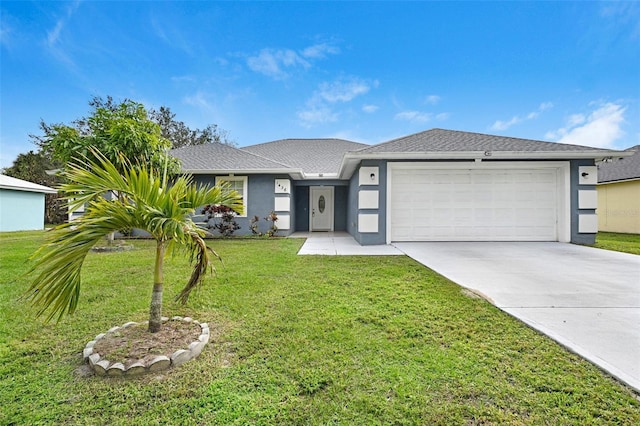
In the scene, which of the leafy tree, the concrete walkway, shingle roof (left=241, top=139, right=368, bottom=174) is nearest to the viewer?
the concrete walkway

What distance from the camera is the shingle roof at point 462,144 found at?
8438 mm

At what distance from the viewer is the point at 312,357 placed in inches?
92.0

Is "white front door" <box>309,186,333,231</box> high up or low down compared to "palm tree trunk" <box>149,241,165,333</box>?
up

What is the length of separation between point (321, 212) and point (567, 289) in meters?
10.6

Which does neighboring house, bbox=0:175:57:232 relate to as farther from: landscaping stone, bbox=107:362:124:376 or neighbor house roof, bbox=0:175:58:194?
landscaping stone, bbox=107:362:124:376

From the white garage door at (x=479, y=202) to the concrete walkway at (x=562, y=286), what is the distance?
810mm

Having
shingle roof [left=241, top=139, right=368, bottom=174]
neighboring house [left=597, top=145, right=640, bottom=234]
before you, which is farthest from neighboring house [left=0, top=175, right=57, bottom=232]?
neighboring house [left=597, top=145, right=640, bottom=234]

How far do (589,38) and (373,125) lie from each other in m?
11.6

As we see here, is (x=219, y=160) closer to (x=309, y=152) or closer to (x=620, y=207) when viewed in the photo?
(x=309, y=152)

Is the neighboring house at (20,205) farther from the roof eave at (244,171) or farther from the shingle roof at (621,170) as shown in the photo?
the shingle roof at (621,170)

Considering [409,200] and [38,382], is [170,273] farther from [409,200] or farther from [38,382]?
[409,200]

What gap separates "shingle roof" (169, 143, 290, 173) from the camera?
10.9 meters

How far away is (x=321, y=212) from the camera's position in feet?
46.1

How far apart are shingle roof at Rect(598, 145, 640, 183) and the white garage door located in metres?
7.44
